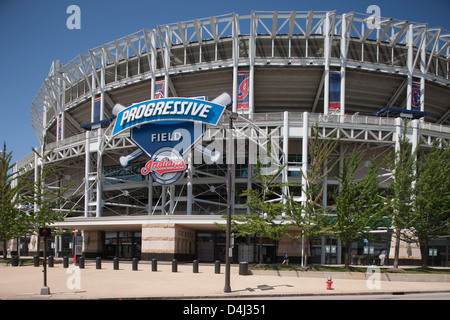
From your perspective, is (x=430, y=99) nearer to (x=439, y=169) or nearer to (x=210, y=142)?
(x=439, y=169)

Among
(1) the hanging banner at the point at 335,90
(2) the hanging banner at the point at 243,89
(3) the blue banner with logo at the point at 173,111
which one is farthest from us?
(2) the hanging banner at the point at 243,89

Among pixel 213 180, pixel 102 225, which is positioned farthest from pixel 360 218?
pixel 102 225

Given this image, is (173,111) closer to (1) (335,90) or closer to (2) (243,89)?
(2) (243,89)

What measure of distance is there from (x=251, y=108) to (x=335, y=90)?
29.1ft

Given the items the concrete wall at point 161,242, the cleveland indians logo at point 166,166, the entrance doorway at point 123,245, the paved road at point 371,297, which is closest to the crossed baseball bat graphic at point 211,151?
the cleveland indians logo at point 166,166

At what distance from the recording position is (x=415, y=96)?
4066 cm

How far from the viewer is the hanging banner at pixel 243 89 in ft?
131

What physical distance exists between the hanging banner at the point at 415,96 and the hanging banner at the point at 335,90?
26.7 feet

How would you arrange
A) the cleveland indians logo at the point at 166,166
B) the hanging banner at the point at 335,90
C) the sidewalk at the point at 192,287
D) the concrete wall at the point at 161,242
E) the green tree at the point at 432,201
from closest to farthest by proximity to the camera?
the sidewalk at the point at 192,287 → the green tree at the point at 432,201 → the concrete wall at the point at 161,242 → the cleveland indians logo at the point at 166,166 → the hanging banner at the point at 335,90

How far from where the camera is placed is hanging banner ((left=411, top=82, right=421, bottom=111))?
4041 centimetres

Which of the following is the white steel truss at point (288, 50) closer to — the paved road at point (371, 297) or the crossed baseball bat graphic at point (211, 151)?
the crossed baseball bat graphic at point (211, 151)

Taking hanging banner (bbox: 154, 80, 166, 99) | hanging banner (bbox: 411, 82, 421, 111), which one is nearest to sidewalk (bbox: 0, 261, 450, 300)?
hanging banner (bbox: 411, 82, 421, 111)

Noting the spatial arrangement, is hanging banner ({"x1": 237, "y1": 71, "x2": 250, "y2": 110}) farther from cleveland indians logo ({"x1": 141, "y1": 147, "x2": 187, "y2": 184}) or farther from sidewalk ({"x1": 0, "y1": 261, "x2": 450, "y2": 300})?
sidewalk ({"x1": 0, "y1": 261, "x2": 450, "y2": 300})

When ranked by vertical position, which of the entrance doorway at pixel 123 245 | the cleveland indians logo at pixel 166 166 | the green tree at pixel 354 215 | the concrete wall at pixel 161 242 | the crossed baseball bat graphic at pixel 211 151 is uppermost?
the crossed baseball bat graphic at pixel 211 151
